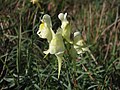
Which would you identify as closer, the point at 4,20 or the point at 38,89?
the point at 38,89

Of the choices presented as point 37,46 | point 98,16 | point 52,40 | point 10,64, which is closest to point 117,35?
point 98,16

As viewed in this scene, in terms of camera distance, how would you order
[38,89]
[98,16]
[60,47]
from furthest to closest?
[98,16] → [38,89] → [60,47]

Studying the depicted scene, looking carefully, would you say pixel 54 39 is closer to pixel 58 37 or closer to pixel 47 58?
pixel 58 37

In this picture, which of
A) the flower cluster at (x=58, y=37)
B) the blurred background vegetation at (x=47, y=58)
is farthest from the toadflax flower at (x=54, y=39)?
the blurred background vegetation at (x=47, y=58)

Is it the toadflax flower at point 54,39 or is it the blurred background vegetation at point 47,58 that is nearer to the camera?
the toadflax flower at point 54,39

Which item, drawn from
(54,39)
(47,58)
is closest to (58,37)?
(54,39)

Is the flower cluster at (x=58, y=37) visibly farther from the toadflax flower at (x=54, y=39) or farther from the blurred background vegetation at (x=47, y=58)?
the blurred background vegetation at (x=47, y=58)

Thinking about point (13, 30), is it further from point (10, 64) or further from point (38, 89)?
point (38, 89)

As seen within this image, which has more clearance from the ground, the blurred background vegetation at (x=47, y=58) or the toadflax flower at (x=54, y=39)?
the toadflax flower at (x=54, y=39)
